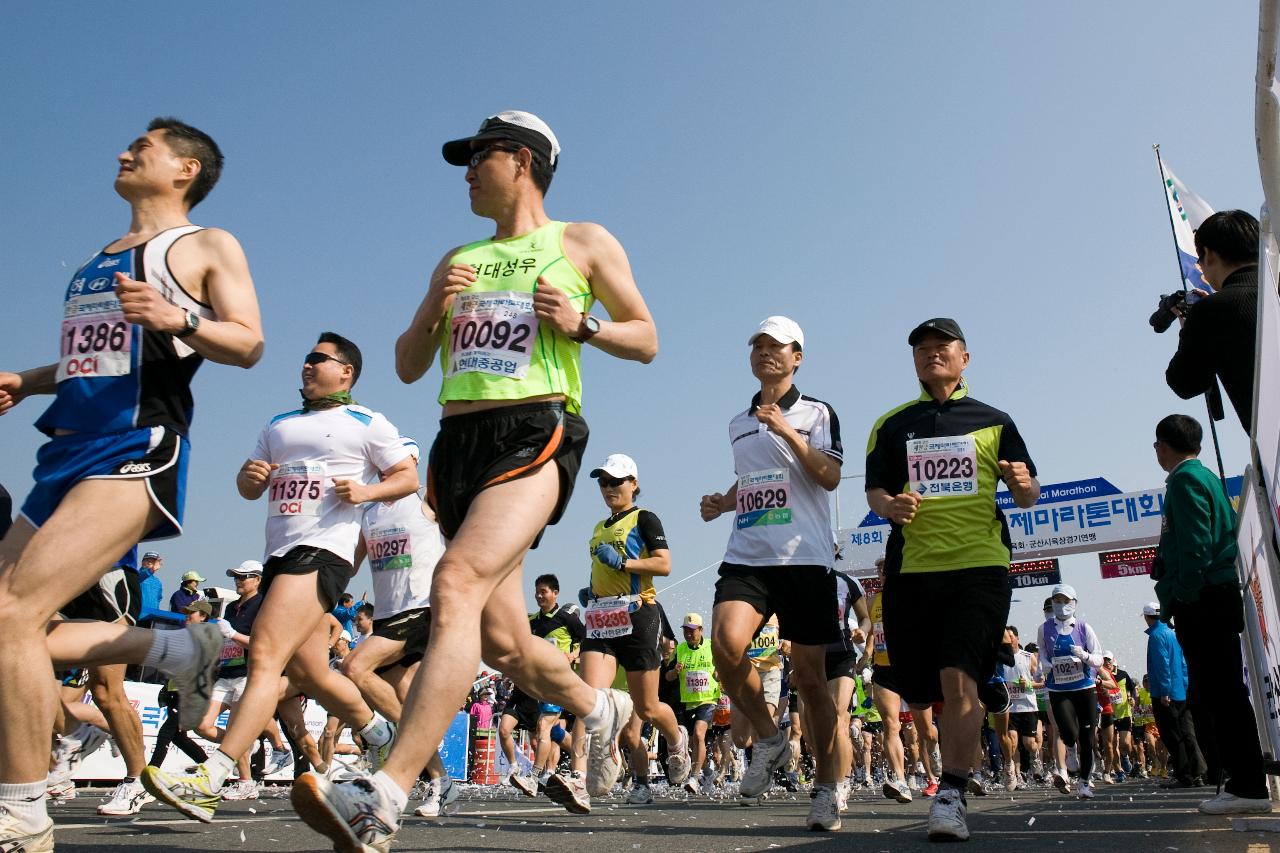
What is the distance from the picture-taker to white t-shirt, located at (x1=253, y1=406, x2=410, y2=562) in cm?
582

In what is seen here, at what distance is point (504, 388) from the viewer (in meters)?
3.66

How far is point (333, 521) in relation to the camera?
19.4ft

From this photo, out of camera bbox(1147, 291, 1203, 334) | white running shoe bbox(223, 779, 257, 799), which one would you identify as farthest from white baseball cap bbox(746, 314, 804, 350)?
white running shoe bbox(223, 779, 257, 799)

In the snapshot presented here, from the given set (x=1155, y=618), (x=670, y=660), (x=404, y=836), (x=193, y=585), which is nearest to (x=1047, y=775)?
(x=1155, y=618)

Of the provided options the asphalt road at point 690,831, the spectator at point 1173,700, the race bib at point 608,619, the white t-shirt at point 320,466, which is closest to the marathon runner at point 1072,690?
the spectator at point 1173,700

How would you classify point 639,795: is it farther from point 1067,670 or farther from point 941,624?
point 1067,670

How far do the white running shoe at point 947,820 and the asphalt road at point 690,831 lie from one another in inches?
3.1

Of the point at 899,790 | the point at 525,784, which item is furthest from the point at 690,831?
the point at 525,784

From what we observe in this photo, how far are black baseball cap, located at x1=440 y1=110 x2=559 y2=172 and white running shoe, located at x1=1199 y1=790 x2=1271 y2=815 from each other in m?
4.64

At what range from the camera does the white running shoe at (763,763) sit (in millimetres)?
5910

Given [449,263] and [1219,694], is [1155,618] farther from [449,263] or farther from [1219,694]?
[449,263]

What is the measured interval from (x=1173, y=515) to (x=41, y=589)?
547 cm

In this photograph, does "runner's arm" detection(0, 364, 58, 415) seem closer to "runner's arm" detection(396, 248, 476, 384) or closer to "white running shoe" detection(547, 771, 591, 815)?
"runner's arm" detection(396, 248, 476, 384)

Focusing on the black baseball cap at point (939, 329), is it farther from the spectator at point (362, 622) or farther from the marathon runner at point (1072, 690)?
the spectator at point (362, 622)
